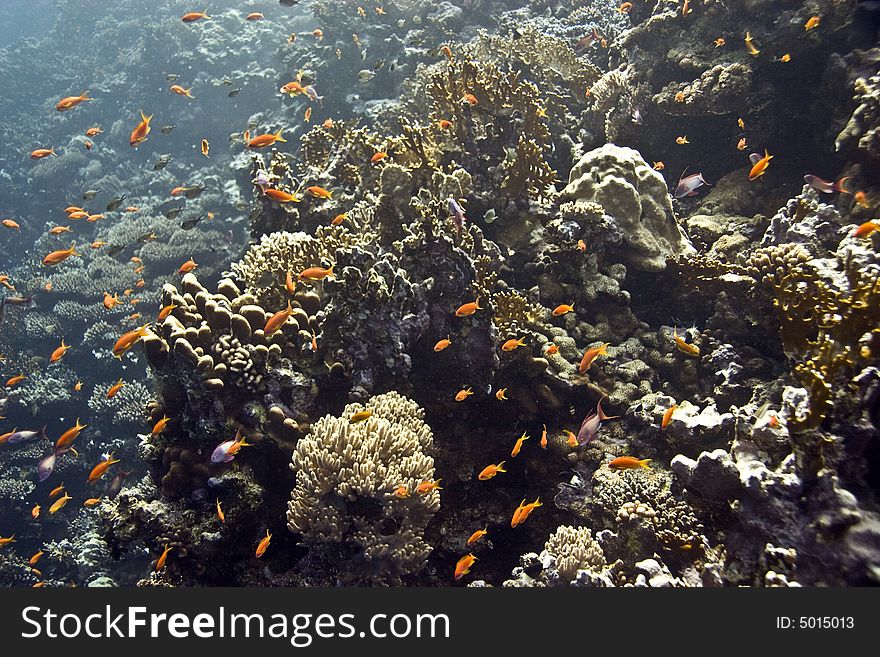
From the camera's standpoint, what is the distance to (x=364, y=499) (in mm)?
3961

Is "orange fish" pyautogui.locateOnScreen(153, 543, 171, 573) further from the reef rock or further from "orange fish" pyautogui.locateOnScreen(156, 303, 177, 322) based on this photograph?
the reef rock

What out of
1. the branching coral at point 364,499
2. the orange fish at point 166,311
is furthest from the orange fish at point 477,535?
the orange fish at point 166,311

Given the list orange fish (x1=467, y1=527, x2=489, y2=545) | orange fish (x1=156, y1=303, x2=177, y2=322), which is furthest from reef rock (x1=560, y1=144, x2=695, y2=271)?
orange fish (x1=156, y1=303, x2=177, y2=322)

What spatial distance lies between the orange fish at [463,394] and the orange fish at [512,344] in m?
0.57

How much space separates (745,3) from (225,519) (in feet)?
32.7

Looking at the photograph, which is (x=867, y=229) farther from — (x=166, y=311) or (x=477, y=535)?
(x=166, y=311)

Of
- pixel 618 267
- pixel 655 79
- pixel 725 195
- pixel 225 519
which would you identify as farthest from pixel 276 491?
pixel 655 79

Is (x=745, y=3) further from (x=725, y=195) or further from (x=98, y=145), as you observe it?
(x=98, y=145)

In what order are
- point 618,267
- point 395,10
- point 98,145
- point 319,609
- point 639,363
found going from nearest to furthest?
point 319,609
point 639,363
point 618,267
point 395,10
point 98,145

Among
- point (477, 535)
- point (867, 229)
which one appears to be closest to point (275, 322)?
point (477, 535)

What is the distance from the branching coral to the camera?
386 cm

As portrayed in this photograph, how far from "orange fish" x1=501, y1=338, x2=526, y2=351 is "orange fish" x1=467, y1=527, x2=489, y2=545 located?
1749mm

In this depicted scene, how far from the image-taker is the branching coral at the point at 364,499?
386 cm

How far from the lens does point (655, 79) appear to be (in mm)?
8023
